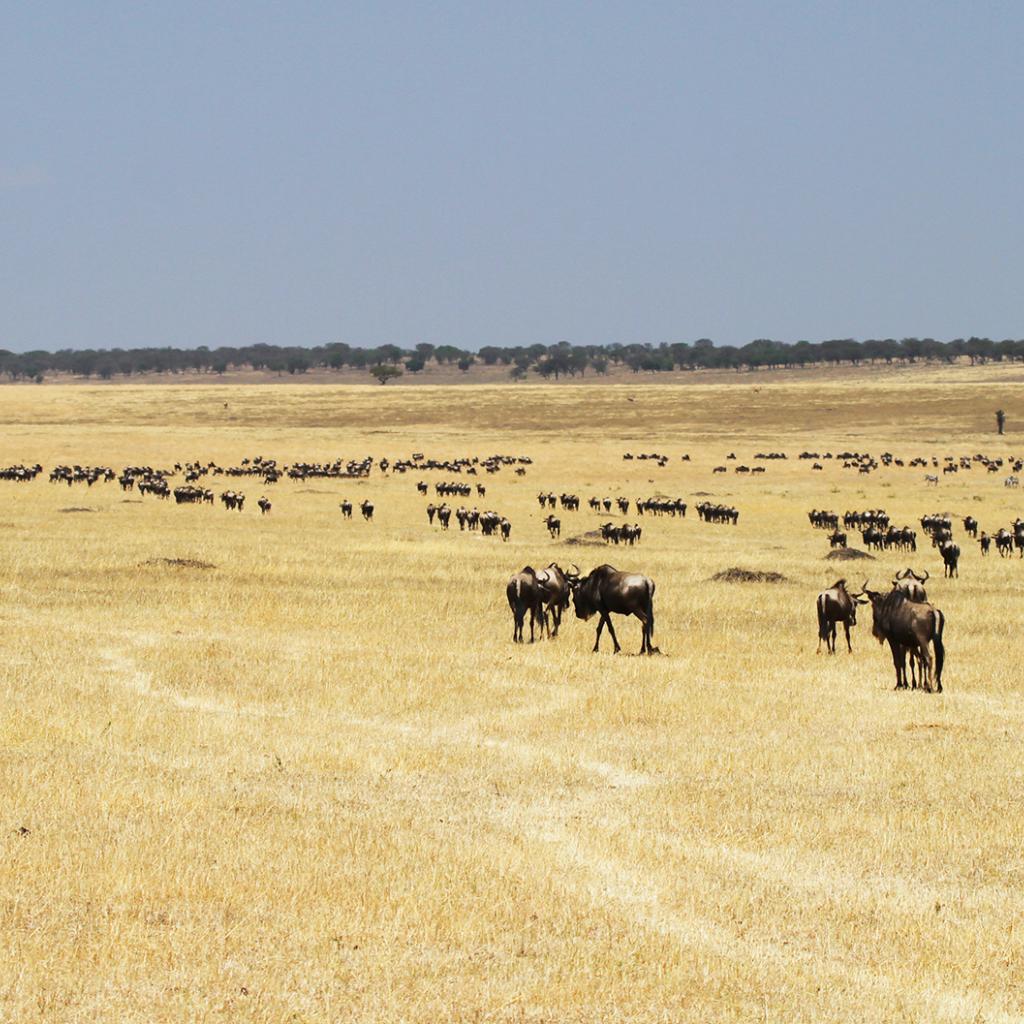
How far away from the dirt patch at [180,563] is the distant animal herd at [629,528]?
837cm

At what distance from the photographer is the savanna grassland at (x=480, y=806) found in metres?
7.96

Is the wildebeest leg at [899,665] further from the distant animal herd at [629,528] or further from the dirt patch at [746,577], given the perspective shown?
the dirt patch at [746,577]

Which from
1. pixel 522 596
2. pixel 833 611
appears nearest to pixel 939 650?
pixel 833 611

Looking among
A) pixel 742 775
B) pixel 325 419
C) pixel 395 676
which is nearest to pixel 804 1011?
pixel 742 775

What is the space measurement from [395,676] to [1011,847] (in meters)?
9.25

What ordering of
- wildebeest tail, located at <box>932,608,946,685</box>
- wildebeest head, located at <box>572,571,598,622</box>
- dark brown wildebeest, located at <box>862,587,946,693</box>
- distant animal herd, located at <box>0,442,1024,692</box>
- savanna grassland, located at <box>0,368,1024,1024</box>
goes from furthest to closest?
wildebeest head, located at <box>572,571,598,622</box>, distant animal herd, located at <box>0,442,1024,692</box>, dark brown wildebeest, located at <box>862,587,946,693</box>, wildebeest tail, located at <box>932,608,946,685</box>, savanna grassland, located at <box>0,368,1024,1024</box>

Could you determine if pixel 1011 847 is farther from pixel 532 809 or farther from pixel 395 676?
pixel 395 676

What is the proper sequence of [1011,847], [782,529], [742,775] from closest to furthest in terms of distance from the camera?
[1011,847] → [742,775] → [782,529]

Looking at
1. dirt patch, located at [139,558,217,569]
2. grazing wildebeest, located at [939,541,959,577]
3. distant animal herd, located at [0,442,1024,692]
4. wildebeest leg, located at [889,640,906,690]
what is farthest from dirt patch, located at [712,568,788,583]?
wildebeest leg, located at [889,640,906,690]

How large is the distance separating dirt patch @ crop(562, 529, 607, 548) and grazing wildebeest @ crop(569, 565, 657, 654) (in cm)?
1854

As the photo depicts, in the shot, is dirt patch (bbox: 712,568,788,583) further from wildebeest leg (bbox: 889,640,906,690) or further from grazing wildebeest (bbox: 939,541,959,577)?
wildebeest leg (bbox: 889,640,906,690)

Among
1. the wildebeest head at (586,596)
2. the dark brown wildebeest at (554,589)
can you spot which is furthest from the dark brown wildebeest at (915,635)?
the dark brown wildebeest at (554,589)

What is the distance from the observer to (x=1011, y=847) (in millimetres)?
10883

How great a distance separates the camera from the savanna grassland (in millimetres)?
7965
